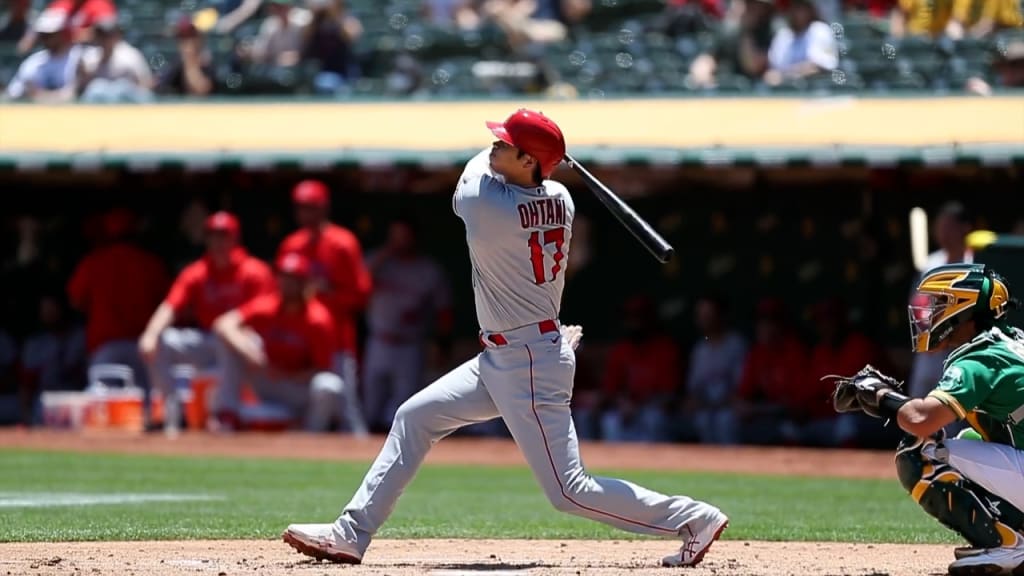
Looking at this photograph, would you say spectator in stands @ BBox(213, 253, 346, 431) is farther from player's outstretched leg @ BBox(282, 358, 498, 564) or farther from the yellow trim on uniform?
the yellow trim on uniform

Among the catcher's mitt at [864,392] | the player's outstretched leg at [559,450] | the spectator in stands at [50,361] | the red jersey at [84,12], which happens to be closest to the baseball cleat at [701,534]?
the player's outstretched leg at [559,450]

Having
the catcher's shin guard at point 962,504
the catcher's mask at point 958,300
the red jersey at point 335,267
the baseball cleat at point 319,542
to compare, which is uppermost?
the catcher's mask at point 958,300

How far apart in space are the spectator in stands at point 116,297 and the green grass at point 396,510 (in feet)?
7.60

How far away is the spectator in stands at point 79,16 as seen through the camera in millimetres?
15359

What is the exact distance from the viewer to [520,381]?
233 inches

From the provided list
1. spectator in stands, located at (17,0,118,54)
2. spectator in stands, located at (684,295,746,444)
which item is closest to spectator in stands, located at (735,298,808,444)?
spectator in stands, located at (684,295,746,444)

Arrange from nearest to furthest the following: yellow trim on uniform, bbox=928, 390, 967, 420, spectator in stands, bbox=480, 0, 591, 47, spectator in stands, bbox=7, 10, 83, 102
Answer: yellow trim on uniform, bbox=928, 390, 967, 420 < spectator in stands, bbox=480, 0, 591, 47 < spectator in stands, bbox=7, 10, 83, 102

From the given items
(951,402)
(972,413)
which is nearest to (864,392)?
(951,402)

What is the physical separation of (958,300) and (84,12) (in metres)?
11.4

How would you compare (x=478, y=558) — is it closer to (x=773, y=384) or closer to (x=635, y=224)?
(x=635, y=224)

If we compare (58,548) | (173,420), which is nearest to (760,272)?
(173,420)

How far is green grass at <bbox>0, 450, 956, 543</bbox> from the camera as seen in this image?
7.54m

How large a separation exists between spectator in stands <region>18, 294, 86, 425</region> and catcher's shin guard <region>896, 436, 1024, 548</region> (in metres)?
10.5

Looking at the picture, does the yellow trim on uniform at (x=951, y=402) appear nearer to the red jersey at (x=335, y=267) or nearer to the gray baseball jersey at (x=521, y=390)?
the gray baseball jersey at (x=521, y=390)
